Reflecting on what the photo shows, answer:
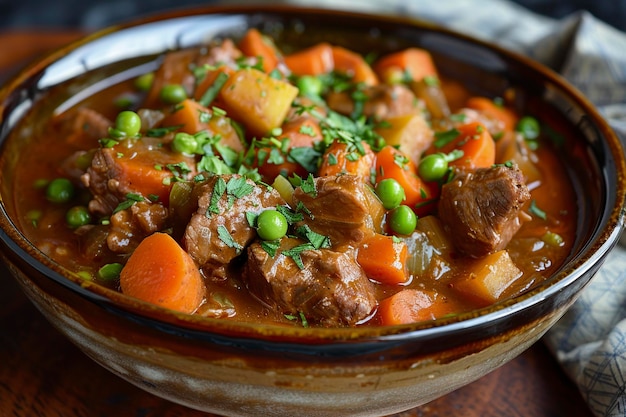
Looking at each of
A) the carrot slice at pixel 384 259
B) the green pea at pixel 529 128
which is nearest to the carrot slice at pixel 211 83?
the carrot slice at pixel 384 259

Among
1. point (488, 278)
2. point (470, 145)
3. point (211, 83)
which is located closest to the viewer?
point (488, 278)

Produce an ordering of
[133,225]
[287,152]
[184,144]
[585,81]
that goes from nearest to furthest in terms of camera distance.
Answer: [133,225]
[184,144]
[287,152]
[585,81]

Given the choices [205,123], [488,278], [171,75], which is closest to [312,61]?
[171,75]

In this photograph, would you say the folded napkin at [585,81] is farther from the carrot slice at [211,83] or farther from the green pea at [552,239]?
the carrot slice at [211,83]

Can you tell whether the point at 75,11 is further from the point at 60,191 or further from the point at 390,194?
the point at 390,194

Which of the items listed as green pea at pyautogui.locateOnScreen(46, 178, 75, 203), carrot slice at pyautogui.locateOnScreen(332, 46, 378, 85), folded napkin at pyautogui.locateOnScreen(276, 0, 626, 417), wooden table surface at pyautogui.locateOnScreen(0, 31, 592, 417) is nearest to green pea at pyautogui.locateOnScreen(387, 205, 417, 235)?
wooden table surface at pyautogui.locateOnScreen(0, 31, 592, 417)

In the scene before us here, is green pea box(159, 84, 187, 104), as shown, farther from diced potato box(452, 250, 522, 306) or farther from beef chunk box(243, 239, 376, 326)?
diced potato box(452, 250, 522, 306)
